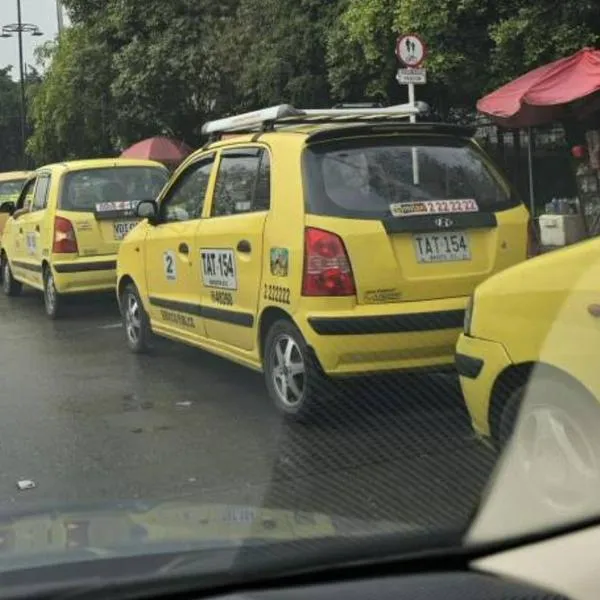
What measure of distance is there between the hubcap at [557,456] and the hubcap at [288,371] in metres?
2.14

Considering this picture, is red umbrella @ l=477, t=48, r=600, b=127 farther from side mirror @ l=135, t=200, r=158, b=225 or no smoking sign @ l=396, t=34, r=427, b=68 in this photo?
side mirror @ l=135, t=200, r=158, b=225

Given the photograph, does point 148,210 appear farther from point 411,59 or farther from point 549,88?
point 549,88

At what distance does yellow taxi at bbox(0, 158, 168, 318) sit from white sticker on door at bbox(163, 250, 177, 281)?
2.87 metres

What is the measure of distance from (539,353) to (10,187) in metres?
14.4

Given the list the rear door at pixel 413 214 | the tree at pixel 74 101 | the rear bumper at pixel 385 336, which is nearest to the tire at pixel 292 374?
the rear bumper at pixel 385 336

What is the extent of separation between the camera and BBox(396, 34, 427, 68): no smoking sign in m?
9.69

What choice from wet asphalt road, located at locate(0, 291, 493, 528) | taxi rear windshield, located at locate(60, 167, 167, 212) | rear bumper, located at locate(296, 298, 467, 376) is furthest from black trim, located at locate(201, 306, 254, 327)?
taxi rear windshield, located at locate(60, 167, 167, 212)

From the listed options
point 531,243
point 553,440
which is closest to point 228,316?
point 531,243

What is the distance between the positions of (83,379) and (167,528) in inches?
179

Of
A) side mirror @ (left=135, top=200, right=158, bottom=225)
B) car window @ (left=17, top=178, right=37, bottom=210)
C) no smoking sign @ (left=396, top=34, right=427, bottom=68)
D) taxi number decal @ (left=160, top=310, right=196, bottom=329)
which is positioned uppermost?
no smoking sign @ (left=396, top=34, right=427, bottom=68)

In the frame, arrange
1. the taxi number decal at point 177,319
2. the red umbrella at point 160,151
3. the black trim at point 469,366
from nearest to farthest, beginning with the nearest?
the black trim at point 469,366 < the taxi number decal at point 177,319 < the red umbrella at point 160,151

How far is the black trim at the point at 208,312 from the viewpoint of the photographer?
580 centimetres

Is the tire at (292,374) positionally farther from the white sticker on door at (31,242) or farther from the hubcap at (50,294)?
the white sticker on door at (31,242)

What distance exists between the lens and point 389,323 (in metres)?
5.06
